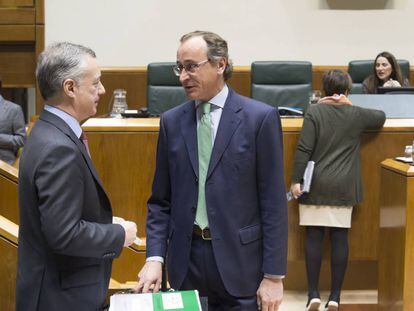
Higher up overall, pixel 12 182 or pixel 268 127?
pixel 268 127

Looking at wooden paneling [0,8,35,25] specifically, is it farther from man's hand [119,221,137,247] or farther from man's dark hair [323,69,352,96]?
man's hand [119,221,137,247]

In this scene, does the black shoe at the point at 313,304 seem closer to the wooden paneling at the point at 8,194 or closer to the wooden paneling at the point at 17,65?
the wooden paneling at the point at 8,194

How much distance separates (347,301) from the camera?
4324 millimetres

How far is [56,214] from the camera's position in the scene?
5.57 feet

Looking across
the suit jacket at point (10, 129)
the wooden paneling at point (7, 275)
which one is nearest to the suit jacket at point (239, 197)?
the wooden paneling at point (7, 275)

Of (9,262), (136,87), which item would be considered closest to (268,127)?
(9,262)

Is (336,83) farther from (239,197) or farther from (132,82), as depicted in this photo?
(132,82)

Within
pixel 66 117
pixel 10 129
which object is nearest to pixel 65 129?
pixel 66 117

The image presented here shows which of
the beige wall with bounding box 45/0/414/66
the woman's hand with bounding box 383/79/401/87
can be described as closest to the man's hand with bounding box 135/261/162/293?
the woman's hand with bounding box 383/79/401/87

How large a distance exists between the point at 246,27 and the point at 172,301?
6.12 metres

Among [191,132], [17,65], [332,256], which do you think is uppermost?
[17,65]

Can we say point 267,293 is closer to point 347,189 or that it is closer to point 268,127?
point 268,127

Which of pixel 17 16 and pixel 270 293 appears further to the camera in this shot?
pixel 17 16

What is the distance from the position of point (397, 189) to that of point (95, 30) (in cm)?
485
